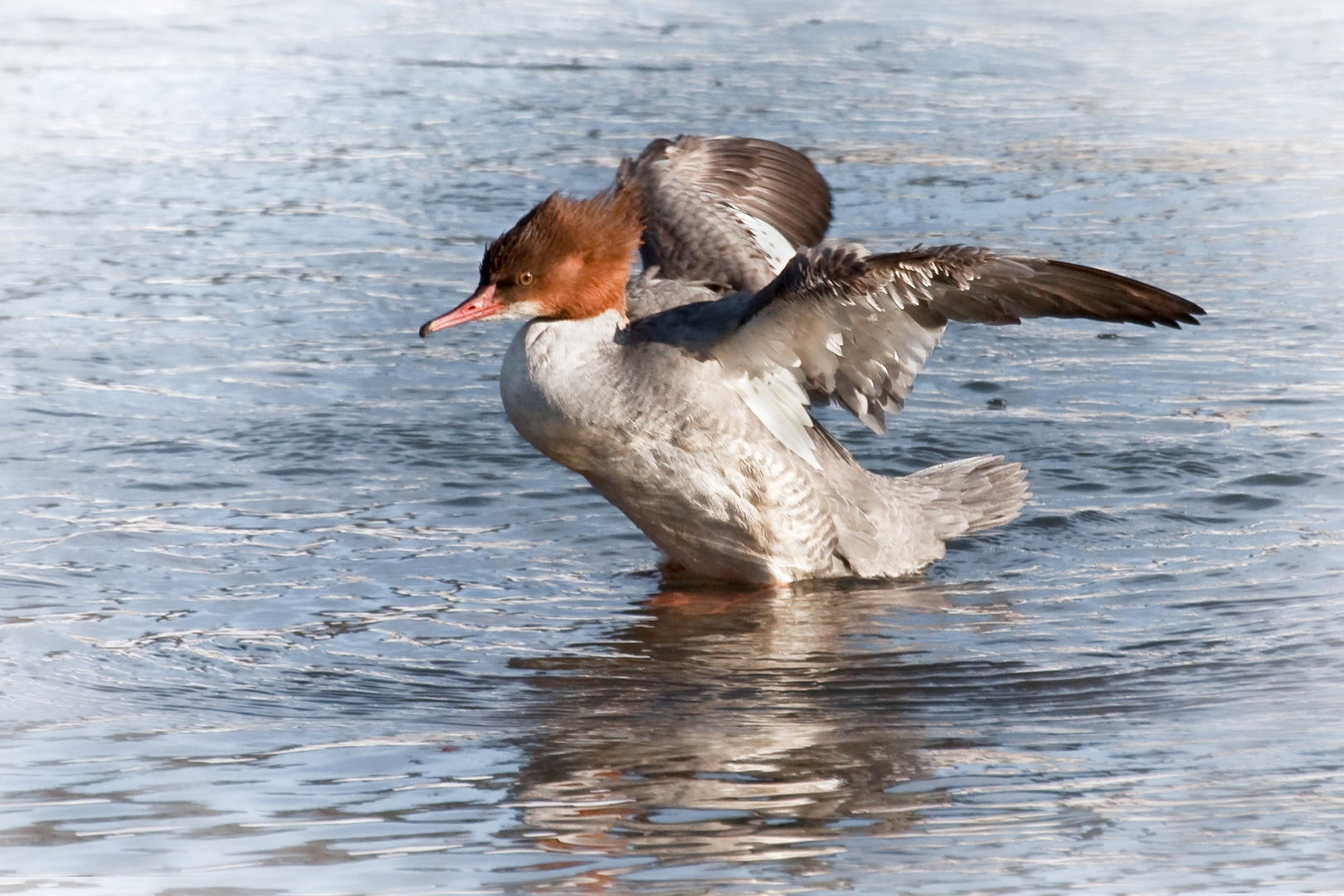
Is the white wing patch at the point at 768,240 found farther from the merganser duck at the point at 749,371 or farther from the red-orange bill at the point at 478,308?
the red-orange bill at the point at 478,308

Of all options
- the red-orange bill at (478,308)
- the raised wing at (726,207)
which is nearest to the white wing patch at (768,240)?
the raised wing at (726,207)

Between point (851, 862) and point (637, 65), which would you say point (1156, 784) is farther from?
point (637, 65)

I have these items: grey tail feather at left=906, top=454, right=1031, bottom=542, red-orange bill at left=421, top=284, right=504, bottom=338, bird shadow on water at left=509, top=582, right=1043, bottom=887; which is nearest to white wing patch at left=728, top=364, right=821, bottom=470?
bird shadow on water at left=509, top=582, right=1043, bottom=887

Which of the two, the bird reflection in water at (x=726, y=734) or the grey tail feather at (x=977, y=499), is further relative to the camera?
the grey tail feather at (x=977, y=499)

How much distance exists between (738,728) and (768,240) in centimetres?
285

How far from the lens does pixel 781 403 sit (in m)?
5.97

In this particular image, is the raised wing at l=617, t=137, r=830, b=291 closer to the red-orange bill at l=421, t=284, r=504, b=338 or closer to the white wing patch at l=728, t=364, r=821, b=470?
the white wing patch at l=728, t=364, r=821, b=470

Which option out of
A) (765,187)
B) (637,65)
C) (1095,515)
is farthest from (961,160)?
(1095,515)

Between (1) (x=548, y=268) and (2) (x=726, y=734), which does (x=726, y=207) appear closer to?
(1) (x=548, y=268)

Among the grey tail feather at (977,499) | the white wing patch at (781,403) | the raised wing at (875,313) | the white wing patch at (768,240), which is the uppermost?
the white wing patch at (768,240)

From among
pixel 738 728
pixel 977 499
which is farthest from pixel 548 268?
pixel 977 499

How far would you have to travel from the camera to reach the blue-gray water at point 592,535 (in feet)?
12.5

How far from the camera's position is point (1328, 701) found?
14.9 feet

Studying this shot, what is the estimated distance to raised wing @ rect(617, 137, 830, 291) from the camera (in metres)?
6.60
